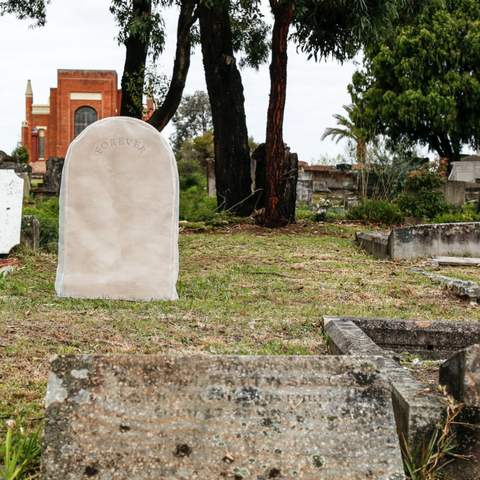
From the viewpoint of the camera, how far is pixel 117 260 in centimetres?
648

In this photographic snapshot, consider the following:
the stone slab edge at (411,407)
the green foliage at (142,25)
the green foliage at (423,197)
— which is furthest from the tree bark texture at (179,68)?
the stone slab edge at (411,407)

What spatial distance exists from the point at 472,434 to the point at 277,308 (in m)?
3.50

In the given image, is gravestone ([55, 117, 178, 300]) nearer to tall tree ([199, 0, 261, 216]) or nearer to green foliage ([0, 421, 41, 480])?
green foliage ([0, 421, 41, 480])

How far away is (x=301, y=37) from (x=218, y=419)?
524 inches

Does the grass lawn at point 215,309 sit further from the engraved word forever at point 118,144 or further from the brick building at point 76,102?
the brick building at point 76,102

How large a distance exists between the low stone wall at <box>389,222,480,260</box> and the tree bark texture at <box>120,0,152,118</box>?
8.57m

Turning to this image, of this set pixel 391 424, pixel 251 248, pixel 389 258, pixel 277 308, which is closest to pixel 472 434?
pixel 391 424

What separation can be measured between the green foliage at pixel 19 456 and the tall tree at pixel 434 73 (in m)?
31.6

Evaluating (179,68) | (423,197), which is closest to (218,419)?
(423,197)

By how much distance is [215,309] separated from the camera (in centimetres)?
588

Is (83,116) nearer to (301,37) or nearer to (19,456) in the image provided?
(301,37)

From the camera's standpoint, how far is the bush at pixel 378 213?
51.2 feet

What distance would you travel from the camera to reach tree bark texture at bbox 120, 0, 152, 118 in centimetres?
1662

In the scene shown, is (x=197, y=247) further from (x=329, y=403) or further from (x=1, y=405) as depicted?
(x=329, y=403)
